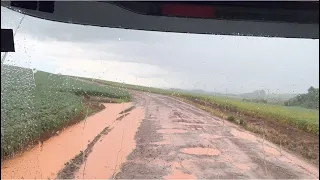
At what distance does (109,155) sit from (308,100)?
863 millimetres

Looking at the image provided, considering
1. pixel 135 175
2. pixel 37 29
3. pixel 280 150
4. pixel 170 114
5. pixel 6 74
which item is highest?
pixel 37 29

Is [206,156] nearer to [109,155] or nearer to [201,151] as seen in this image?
[201,151]

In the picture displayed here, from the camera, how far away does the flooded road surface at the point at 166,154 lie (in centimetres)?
196

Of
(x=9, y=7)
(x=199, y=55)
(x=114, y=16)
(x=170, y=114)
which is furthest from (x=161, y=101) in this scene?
(x=9, y=7)

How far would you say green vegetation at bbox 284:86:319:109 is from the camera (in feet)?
6.15

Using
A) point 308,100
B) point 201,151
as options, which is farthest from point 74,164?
point 308,100

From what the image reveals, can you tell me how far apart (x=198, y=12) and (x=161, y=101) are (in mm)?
440

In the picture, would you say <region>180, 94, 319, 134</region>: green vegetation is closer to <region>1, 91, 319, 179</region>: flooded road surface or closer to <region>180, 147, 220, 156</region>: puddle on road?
<region>1, 91, 319, 179</region>: flooded road surface

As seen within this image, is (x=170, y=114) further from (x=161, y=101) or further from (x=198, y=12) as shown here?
(x=198, y=12)

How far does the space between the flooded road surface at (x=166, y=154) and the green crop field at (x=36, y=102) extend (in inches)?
2.4

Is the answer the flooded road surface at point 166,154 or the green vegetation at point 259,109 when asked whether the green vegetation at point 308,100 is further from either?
the flooded road surface at point 166,154

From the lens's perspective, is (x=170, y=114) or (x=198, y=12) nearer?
(x=198, y=12)

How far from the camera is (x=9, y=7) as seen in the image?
1907 mm

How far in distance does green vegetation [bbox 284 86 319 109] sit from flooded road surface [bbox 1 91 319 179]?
0.67 feet
